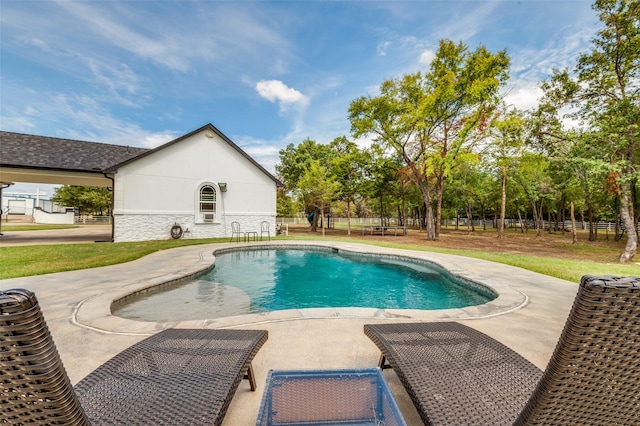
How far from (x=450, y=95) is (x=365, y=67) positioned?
5855 millimetres

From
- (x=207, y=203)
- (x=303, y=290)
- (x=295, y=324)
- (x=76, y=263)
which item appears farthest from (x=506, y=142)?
(x=76, y=263)

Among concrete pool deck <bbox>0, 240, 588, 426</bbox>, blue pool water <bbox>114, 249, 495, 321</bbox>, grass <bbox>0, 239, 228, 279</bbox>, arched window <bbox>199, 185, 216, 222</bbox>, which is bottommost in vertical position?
blue pool water <bbox>114, 249, 495, 321</bbox>

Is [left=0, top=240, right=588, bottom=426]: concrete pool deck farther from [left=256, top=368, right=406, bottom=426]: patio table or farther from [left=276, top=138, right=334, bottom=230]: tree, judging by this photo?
[left=276, top=138, right=334, bottom=230]: tree

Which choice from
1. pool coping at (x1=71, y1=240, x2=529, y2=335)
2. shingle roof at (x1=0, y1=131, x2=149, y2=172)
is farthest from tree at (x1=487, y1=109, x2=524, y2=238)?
shingle roof at (x1=0, y1=131, x2=149, y2=172)

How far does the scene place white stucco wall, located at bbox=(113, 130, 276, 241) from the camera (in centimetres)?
1382

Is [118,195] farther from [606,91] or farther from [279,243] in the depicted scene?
[606,91]

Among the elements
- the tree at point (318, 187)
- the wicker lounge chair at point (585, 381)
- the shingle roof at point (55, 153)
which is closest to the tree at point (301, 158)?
the tree at point (318, 187)

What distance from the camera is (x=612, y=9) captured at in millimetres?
10648

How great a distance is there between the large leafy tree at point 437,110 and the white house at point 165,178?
339 inches

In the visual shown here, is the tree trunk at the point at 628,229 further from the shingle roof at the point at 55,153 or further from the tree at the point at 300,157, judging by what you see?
the shingle roof at the point at 55,153

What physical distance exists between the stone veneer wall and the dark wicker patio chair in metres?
13.9

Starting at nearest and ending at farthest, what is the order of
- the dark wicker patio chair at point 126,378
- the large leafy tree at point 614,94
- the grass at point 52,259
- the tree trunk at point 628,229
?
the dark wicker patio chair at point 126,378, the grass at point 52,259, the large leafy tree at point 614,94, the tree trunk at point 628,229

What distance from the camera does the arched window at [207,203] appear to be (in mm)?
15777

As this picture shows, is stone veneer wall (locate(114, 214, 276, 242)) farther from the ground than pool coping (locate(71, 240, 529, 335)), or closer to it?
farther from the ground
